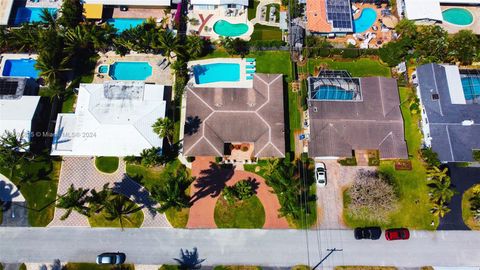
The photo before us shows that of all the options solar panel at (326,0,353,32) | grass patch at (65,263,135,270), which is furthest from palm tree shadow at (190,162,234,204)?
solar panel at (326,0,353,32)

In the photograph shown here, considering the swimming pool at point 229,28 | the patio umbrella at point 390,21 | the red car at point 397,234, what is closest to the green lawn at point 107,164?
the swimming pool at point 229,28

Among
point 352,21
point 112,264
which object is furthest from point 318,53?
point 112,264

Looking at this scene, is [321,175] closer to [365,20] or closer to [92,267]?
[365,20]

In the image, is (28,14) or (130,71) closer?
(130,71)

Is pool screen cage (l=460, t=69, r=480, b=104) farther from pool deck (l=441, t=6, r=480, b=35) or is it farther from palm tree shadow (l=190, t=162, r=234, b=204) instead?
palm tree shadow (l=190, t=162, r=234, b=204)

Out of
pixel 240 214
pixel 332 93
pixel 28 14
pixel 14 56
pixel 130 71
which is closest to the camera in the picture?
pixel 240 214

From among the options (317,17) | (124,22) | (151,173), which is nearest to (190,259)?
(151,173)
